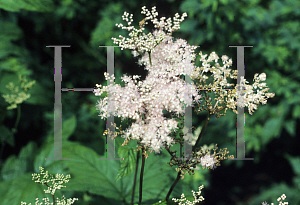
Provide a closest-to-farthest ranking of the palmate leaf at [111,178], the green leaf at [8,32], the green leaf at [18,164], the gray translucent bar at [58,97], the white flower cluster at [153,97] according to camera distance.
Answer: the white flower cluster at [153,97] < the gray translucent bar at [58,97] < the palmate leaf at [111,178] < the green leaf at [18,164] < the green leaf at [8,32]

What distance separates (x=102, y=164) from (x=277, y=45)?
2.10 m

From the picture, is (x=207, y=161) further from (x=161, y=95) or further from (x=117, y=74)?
(x=117, y=74)

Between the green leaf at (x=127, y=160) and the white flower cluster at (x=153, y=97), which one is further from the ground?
the white flower cluster at (x=153, y=97)

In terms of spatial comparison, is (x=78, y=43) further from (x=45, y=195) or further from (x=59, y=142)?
(x=45, y=195)

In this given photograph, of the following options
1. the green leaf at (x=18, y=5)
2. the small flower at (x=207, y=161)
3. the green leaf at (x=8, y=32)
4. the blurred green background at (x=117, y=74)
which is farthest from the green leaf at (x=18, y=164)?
the small flower at (x=207, y=161)

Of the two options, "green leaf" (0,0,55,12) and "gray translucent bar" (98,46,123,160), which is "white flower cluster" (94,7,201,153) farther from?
"green leaf" (0,0,55,12)

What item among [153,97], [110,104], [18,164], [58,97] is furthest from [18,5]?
[18,164]

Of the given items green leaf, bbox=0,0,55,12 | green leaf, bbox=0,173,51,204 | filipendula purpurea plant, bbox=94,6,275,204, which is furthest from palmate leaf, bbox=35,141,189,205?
green leaf, bbox=0,0,55,12

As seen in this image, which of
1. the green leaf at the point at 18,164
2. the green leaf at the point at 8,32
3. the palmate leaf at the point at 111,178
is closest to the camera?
the palmate leaf at the point at 111,178

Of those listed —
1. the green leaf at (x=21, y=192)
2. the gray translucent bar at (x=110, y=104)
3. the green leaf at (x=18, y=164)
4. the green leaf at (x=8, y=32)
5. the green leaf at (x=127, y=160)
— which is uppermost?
the green leaf at (x=8, y=32)

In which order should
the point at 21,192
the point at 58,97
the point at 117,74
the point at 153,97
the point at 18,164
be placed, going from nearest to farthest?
1. the point at 153,97
2. the point at 58,97
3. the point at 21,192
4. the point at 18,164
5. the point at 117,74

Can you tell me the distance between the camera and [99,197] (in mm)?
1544

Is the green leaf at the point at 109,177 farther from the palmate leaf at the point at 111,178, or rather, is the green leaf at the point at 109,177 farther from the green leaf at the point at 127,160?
the green leaf at the point at 127,160

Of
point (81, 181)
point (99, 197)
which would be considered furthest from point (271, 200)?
point (81, 181)
